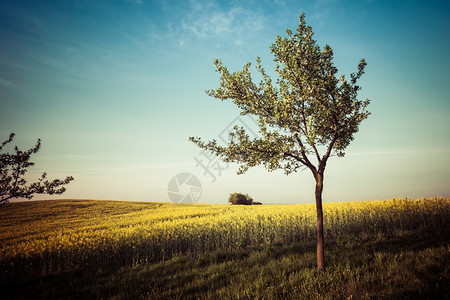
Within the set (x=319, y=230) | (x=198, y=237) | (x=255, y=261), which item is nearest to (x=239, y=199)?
(x=198, y=237)

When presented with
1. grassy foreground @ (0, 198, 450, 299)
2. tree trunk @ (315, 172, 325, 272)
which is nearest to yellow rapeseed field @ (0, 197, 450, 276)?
grassy foreground @ (0, 198, 450, 299)

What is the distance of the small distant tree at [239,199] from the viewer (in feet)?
181

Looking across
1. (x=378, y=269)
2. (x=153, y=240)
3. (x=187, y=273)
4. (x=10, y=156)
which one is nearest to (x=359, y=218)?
(x=378, y=269)

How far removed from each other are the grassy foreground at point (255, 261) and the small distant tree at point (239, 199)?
39.5 m

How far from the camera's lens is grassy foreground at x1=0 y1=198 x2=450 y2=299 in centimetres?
586

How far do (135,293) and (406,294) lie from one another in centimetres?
766

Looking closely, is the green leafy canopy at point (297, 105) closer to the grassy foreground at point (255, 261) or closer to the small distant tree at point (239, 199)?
the grassy foreground at point (255, 261)

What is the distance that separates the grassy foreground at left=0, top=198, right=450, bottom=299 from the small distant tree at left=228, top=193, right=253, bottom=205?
3950 centimetres

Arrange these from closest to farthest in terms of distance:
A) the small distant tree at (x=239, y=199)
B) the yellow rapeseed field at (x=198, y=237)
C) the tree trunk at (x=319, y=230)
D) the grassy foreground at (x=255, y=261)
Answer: the grassy foreground at (x=255, y=261)
the tree trunk at (x=319, y=230)
the yellow rapeseed field at (x=198, y=237)
the small distant tree at (x=239, y=199)

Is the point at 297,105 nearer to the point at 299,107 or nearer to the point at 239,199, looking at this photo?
the point at 299,107

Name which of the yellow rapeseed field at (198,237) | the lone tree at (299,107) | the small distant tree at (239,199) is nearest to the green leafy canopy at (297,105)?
the lone tree at (299,107)

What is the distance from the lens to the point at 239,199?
55281mm

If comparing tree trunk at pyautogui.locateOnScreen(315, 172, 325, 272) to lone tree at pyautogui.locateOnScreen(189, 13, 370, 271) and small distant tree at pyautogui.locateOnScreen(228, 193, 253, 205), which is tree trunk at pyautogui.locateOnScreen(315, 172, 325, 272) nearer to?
lone tree at pyautogui.locateOnScreen(189, 13, 370, 271)

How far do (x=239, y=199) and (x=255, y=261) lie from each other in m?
46.7
